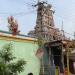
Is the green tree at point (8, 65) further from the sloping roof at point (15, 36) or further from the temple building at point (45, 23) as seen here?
the temple building at point (45, 23)

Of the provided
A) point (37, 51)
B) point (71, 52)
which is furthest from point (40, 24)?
point (37, 51)

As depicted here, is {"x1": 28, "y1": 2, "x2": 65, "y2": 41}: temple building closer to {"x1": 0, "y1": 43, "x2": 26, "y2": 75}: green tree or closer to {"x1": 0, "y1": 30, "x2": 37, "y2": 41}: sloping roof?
{"x1": 0, "y1": 30, "x2": 37, "y2": 41}: sloping roof

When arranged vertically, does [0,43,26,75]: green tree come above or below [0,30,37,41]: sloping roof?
below

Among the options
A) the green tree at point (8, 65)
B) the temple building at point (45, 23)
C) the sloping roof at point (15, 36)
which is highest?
the temple building at point (45, 23)

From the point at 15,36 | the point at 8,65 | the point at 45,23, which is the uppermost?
the point at 45,23

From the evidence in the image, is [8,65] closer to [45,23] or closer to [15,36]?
[15,36]

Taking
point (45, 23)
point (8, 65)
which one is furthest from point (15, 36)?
point (45, 23)

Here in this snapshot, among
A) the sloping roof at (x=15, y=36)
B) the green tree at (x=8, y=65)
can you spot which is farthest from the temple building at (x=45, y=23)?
the green tree at (x=8, y=65)

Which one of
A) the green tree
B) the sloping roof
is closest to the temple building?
the sloping roof

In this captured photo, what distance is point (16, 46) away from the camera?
1745 centimetres

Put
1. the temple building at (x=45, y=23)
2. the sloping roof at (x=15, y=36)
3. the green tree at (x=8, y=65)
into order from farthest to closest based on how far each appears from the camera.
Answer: the temple building at (x=45, y=23) → the sloping roof at (x=15, y=36) → the green tree at (x=8, y=65)

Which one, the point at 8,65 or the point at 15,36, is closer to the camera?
the point at 8,65

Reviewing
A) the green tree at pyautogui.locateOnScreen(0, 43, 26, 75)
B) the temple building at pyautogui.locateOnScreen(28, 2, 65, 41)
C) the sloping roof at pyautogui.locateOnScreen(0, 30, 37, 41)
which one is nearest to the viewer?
the green tree at pyautogui.locateOnScreen(0, 43, 26, 75)

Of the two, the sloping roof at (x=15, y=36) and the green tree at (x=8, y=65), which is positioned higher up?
the sloping roof at (x=15, y=36)
